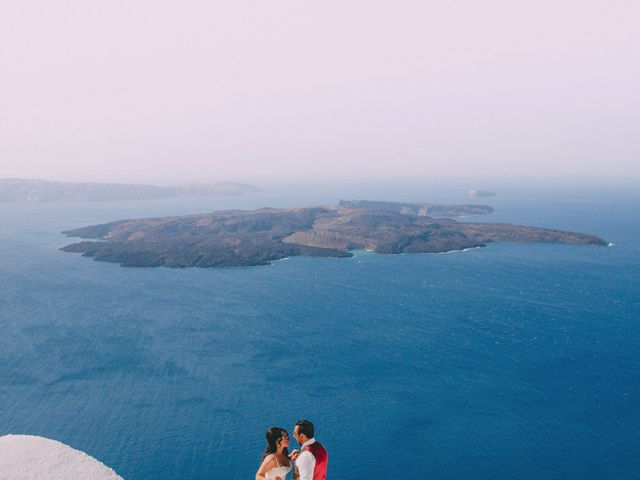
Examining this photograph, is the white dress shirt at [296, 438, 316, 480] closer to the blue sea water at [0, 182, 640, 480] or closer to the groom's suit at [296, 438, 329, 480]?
the groom's suit at [296, 438, 329, 480]

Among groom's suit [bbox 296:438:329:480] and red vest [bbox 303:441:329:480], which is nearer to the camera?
groom's suit [bbox 296:438:329:480]

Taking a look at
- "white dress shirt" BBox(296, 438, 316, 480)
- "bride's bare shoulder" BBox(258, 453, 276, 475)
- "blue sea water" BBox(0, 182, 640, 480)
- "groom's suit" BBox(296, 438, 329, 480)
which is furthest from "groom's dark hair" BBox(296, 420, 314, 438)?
"blue sea water" BBox(0, 182, 640, 480)

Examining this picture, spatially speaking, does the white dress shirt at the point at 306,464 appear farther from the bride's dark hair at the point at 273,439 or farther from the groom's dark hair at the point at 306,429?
the bride's dark hair at the point at 273,439

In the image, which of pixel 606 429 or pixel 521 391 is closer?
pixel 606 429

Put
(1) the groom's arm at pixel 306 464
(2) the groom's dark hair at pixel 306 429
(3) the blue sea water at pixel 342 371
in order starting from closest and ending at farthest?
(1) the groom's arm at pixel 306 464 < (2) the groom's dark hair at pixel 306 429 < (3) the blue sea water at pixel 342 371

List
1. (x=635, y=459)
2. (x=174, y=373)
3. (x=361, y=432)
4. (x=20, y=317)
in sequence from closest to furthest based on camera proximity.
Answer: (x=635, y=459)
(x=361, y=432)
(x=174, y=373)
(x=20, y=317)

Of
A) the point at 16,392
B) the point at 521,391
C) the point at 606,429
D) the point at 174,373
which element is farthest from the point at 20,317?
the point at 606,429

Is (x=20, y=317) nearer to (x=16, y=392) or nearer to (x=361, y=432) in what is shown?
(x=16, y=392)

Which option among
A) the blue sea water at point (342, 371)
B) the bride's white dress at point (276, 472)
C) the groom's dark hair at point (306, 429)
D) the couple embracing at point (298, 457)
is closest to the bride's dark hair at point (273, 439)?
the couple embracing at point (298, 457)
